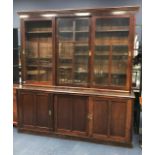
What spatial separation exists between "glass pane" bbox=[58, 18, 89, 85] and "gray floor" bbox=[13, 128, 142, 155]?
42.6 inches

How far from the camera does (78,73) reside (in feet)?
12.1

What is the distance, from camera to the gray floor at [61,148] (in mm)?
3043

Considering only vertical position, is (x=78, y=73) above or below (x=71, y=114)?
above

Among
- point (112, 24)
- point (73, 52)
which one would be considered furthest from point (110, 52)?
point (73, 52)

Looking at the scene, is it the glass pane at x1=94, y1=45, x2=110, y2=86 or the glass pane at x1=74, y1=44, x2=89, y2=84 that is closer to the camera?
the glass pane at x1=94, y1=45, x2=110, y2=86

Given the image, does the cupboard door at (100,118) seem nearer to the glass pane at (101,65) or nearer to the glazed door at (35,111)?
the glass pane at (101,65)

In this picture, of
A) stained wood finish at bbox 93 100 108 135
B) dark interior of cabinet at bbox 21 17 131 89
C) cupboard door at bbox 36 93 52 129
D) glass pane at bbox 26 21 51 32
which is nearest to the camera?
stained wood finish at bbox 93 100 108 135

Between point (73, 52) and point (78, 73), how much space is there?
1.33 feet

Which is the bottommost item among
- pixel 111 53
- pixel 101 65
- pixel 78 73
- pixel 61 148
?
pixel 61 148

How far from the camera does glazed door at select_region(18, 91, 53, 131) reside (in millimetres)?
3578

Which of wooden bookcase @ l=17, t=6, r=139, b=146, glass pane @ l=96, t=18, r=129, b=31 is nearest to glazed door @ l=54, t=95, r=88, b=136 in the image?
wooden bookcase @ l=17, t=6, r=139, b=146

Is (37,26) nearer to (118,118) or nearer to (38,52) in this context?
(38,52)

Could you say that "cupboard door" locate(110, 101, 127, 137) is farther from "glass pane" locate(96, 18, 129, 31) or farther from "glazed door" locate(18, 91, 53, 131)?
"glass pane" locate(96, 18, 129, 31)

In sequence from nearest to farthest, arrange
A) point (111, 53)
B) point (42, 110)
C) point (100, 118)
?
point (100, 118), point (111, 53), point (42, 110)
